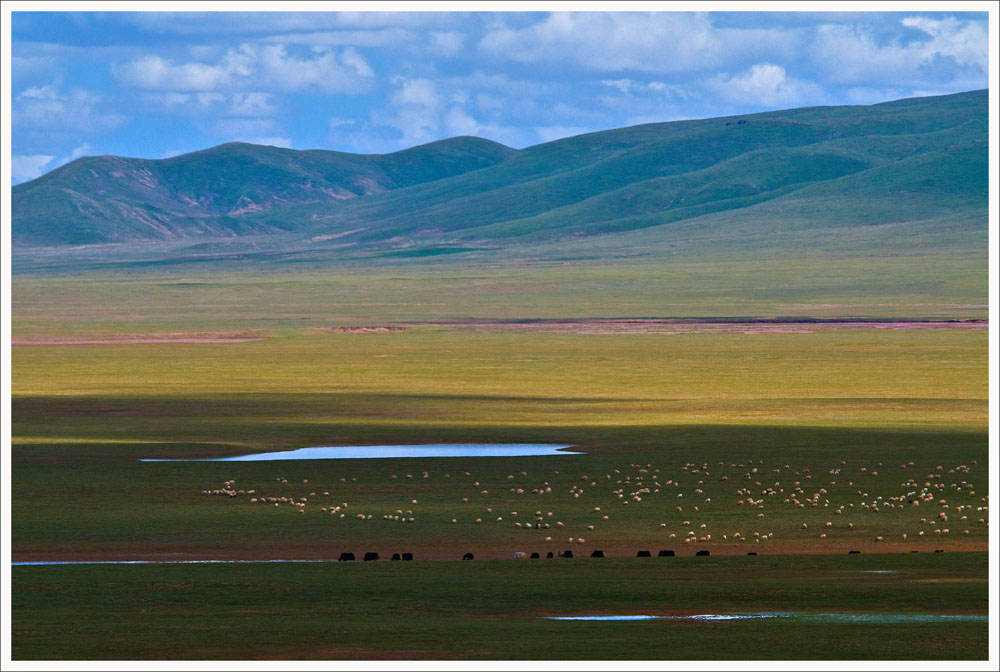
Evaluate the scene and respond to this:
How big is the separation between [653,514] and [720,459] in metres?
7.15

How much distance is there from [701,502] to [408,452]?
9.56 m

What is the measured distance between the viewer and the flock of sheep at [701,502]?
1015 inches

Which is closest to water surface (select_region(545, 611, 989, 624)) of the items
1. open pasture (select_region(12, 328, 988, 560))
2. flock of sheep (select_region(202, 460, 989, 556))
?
open pasture (select_region(12, 328, 988, 560))

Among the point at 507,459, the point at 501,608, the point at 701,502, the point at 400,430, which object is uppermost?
the point at 400,430

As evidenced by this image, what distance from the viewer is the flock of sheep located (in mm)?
25781

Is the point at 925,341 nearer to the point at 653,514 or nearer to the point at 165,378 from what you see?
the point at 165,378

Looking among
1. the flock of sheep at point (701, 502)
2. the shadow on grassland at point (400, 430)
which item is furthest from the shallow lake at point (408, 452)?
the flock of sheep at point (701, 502)

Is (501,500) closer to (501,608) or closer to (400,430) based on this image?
(501,608)

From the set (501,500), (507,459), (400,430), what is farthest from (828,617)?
(400,430)

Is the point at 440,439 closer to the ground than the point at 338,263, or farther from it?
closer to the ground

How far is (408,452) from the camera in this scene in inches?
1435

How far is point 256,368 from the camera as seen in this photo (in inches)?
2520

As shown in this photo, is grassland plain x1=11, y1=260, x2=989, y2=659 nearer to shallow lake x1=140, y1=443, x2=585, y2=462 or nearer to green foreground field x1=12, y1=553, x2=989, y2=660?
green foreground field x1=12, y1=553, x2=989, y2=660

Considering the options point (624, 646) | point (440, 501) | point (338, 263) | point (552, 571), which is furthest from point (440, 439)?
point (338, 263)
